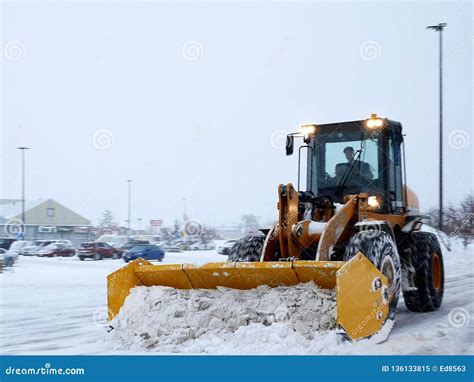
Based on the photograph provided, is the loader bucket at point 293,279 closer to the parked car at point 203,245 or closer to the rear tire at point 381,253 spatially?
the rear tire at point 381,253

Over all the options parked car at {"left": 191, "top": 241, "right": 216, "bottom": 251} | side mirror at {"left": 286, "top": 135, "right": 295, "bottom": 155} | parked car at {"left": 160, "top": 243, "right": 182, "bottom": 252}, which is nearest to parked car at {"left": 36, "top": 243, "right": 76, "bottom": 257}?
parked car at {"left": 160, "top": 243, "right": 182, "bottom": 252}

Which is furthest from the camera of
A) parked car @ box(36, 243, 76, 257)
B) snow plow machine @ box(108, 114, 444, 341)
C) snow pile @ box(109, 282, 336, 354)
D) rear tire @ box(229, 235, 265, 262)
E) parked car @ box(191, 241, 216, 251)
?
parked car @ box(191, 241, 216, 251)

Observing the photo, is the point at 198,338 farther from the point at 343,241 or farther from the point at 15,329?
the point at 15,329

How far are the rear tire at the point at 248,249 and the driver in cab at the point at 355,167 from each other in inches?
56.1

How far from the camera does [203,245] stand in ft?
147

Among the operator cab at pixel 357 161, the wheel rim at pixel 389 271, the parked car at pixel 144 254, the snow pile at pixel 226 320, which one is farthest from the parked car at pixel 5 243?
the wheel rim at pixel 389 271

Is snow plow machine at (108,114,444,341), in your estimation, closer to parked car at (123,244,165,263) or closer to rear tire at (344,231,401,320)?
rear tire at (344,231,401,320)

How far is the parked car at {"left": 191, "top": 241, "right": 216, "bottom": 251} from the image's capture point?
43.8m

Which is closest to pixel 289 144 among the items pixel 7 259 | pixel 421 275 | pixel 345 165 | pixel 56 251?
pixel 345 165

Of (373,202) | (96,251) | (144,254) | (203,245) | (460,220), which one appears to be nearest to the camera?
(373,202)

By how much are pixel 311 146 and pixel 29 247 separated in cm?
3101

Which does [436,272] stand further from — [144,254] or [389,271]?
[144,254]

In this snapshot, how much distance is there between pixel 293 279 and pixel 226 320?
0.84m

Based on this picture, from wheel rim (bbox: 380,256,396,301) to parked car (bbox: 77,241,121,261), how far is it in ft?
84.4
